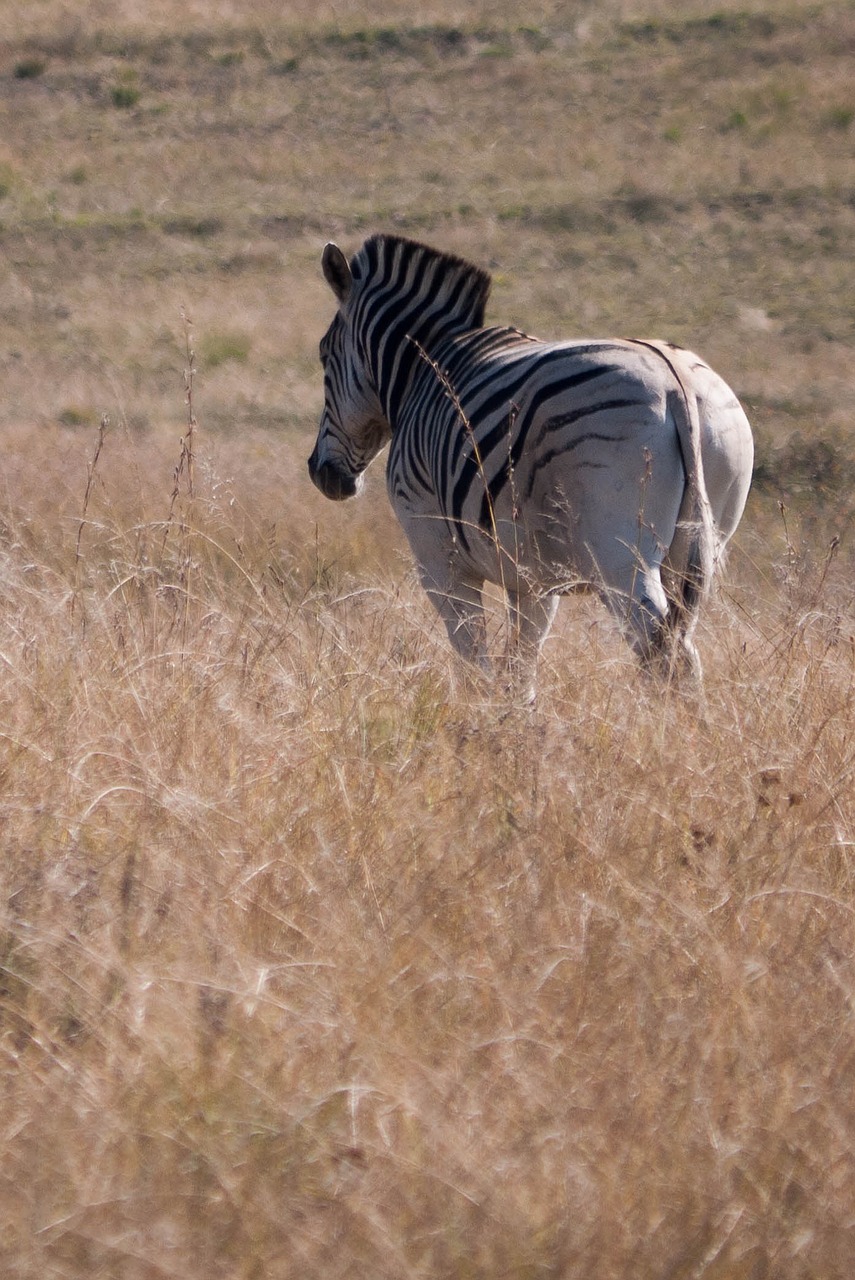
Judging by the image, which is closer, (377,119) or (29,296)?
(29,296)

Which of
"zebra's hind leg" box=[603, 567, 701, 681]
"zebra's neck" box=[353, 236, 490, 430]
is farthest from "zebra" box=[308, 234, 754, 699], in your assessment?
"zebra's neck" box=[353, 236, 490, 430]

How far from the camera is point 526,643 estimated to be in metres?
4.24

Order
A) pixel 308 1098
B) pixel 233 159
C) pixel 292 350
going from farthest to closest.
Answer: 1. pixel 233 159
2. pixel 292 350
3. pixel 308 1098

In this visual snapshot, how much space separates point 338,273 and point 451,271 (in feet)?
1.87

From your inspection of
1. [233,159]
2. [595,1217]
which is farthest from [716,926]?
[233,159]

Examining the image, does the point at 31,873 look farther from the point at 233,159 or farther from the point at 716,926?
the point at 233,159

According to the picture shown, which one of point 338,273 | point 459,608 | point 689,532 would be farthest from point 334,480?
point 689,532

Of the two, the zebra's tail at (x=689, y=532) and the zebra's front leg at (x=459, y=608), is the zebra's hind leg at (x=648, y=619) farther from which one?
the zebra's front leg at (x=459, y=608)

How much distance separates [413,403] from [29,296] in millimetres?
17197

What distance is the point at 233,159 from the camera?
2769 centimetres

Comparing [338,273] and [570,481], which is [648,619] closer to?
[570,481]

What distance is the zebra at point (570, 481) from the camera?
4.27 m

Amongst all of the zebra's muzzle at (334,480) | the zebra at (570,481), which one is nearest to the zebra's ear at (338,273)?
the zebra at (570,481)

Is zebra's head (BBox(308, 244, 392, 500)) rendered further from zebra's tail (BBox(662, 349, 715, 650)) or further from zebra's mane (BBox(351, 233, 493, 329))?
zebra's tail (BBox(662, 349, 715, 650))
